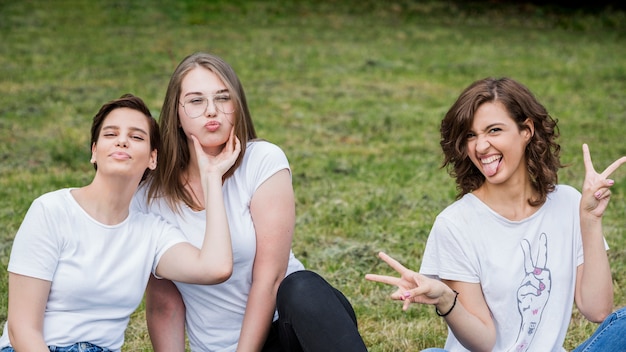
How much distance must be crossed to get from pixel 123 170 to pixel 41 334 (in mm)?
648

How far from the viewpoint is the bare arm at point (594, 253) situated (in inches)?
126

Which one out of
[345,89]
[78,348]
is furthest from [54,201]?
[345,89]

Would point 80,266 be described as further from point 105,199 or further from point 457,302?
point 457,302

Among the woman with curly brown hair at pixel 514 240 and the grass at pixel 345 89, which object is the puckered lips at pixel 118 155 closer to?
the woman with curly brown hair at pixel 514 240

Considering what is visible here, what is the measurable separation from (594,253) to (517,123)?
0.57 m

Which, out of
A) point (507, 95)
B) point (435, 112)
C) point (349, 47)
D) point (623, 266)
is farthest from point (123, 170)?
point (349, 47)

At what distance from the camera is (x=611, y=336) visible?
303cm

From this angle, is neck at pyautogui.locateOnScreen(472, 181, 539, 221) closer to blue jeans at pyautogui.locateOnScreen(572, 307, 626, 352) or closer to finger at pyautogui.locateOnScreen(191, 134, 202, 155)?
blue jeans at pyautogui.locateOnScreen(572, 307, 626, 352)

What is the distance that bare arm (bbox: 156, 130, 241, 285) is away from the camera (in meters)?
3.20

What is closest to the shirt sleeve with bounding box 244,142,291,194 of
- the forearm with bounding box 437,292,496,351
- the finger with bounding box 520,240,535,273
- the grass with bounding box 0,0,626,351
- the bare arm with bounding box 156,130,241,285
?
the bare arm with bounding box 156,130,241,285

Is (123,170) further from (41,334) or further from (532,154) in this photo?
(532,154)

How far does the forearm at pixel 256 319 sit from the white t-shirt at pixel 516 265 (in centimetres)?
61

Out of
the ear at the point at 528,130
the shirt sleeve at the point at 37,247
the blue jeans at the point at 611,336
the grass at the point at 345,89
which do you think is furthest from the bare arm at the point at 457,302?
the grass at the point at 345,89

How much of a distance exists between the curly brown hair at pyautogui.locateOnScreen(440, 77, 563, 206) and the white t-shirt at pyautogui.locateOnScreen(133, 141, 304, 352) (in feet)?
2.28
